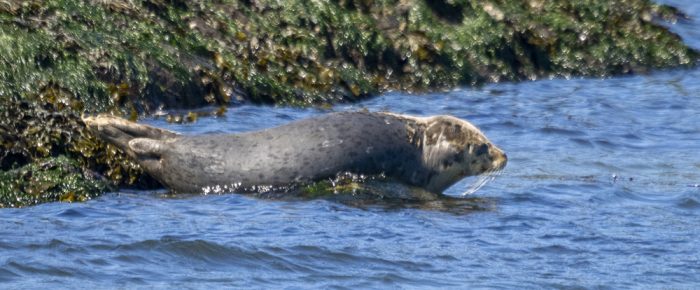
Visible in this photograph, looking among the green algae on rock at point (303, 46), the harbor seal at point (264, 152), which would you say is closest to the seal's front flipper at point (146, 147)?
the harbor seal at point (264, 152)

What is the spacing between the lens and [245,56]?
10359 mm

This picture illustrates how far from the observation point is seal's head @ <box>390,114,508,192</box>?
26.0 ft

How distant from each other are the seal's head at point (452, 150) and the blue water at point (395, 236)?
20cm

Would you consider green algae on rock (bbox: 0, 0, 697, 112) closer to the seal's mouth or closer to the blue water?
the blue water

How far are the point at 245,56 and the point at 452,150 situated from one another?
278 centimetres

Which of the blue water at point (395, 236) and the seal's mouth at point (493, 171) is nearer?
the blue water at point (395, 236)

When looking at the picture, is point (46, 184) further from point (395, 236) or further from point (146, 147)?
point (395, 236)

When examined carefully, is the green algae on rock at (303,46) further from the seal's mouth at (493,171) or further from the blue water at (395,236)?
the seal's mouth at (493,171)

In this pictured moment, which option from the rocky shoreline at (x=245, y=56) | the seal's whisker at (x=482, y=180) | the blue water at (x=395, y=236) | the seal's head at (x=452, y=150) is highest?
the rocky shoreline at (x=245, y=56)

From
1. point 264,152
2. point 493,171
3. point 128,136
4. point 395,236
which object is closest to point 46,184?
point 128,136

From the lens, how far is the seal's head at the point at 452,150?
792cm

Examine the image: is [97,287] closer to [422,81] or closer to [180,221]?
[180,221]

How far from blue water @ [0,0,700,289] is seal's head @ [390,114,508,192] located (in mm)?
201

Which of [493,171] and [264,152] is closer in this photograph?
[264,152]
